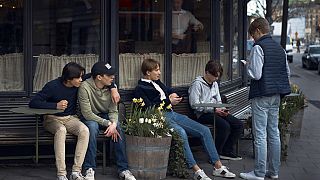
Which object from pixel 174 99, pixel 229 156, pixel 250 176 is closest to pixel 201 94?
pixel 174 99

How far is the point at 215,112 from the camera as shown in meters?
7.43

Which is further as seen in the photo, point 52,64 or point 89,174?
point 52,64

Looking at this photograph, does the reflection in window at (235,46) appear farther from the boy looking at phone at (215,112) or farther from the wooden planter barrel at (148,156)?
the wooden planter barrel at (148,156)

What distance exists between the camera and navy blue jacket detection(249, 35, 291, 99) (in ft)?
21.1

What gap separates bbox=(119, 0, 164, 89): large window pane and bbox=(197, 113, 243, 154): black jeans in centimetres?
95

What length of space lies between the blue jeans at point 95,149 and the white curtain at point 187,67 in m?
1.73

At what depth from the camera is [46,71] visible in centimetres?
729

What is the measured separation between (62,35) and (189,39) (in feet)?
6.35

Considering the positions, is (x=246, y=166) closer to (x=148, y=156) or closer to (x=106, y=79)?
(x=148, y=156)

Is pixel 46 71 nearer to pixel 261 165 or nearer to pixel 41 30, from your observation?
pixel 41 30

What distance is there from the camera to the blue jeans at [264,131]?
6.54 meters

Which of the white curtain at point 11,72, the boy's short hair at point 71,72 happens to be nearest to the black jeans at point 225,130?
the boy's short hair at point 71,72

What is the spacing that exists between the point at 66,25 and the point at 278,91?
2.75 metres

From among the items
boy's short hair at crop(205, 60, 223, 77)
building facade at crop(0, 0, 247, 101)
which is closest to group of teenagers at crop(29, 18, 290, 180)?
building facade at crop(0, 0, 247, 101)
